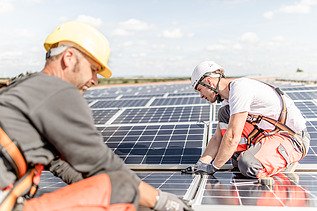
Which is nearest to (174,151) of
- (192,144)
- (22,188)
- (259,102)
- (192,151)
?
(192,151)

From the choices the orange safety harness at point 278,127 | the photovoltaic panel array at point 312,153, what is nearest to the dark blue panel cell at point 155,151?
the orange safety harness at point 278,127

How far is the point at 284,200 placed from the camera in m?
3.90

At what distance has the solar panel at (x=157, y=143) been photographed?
6.04 m

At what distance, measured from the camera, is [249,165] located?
499cm

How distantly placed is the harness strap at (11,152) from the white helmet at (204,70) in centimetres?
326

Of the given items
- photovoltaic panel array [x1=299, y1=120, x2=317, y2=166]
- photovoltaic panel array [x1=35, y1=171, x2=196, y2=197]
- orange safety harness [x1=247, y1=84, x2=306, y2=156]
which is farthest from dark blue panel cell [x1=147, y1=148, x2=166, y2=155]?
photovoltaic panel array [x1=299, y1=120, x2=317, y2=166]

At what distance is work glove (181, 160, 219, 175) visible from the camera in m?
5.27

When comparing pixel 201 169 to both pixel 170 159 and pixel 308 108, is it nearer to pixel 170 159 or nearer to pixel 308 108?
pixel 170 159

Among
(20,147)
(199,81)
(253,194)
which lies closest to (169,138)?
(199,81)

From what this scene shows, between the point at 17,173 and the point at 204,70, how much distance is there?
3.35m

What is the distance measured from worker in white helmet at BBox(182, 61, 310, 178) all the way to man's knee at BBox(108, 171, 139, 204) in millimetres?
2487

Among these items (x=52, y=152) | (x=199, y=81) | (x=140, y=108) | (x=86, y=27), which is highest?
(x=86, y=27)

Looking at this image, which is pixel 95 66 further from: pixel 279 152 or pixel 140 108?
pixel 140 108

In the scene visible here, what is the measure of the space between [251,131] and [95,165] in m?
3.39
